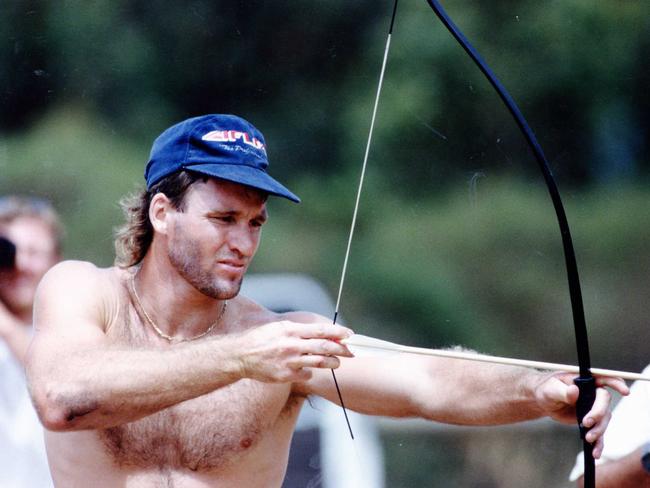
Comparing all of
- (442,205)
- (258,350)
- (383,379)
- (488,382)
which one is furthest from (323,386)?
(442,205)

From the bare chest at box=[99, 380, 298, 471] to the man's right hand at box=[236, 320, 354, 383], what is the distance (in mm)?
430

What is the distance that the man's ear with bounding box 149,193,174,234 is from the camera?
6.72 feet

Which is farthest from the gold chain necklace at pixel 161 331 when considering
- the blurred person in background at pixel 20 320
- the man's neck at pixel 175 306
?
the blurred person in background at pixel 20 320

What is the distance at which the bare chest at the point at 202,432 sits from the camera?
6.51ft

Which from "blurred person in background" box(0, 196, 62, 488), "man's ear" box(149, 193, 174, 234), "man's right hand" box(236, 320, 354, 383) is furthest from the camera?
"blurred person in background" box(0, 196, 62, 488)

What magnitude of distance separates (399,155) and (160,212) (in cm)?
106

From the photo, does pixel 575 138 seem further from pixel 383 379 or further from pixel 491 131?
pixel 383 379

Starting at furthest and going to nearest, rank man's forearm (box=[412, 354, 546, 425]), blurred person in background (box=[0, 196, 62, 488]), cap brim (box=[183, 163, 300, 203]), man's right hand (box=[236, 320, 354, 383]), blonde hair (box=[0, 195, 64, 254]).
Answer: blonde hair (box=[0, 195, 64, 254]) < blurred person in background (box=[0, 196, 62, 488]) < cap brim (box=[183, 163, 300, 203]) < man's forearm (box=[412, 354, 546, 425]) < man's right hand (box=[236, 320, 354, 383])

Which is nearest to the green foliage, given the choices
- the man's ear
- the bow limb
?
the man's ear

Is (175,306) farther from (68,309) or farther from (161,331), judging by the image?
(68,309)

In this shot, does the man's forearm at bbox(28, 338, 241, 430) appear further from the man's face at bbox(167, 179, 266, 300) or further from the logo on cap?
the logo on cap

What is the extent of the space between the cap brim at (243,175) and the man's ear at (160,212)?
0.11 m

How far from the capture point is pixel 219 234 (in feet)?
6.37

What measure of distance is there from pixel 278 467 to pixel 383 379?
270 millimetres
